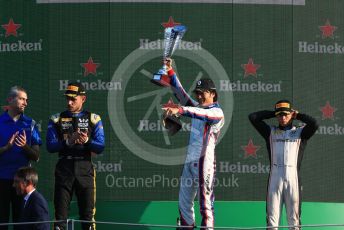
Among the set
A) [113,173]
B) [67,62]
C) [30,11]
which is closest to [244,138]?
[113,173]

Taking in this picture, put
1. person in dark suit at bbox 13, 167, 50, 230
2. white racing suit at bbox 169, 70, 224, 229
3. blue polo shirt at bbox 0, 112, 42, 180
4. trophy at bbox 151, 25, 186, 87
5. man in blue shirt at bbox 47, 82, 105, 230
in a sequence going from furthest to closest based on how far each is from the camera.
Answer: trophy at bbox 151, 25, 186, 87 → blue polo shirt at bbox 0, 112, 42, 180 → man in blue shirt at bbox 47, 82, 105, 230 → white racing suit at bbox 169, 70, 224, 229 → person in dark suit at bbox 13, 167, 50, 230

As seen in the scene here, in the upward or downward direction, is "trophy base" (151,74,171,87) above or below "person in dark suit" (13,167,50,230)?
above

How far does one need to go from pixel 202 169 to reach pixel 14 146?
1957mm

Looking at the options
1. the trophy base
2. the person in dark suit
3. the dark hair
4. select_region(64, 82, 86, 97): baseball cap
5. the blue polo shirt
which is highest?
the trophy base

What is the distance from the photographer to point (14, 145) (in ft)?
31.0

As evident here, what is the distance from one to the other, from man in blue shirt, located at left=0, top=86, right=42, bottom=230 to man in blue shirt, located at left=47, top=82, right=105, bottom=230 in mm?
242

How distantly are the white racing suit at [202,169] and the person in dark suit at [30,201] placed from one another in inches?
71.6

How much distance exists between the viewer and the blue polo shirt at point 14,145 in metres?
9.45

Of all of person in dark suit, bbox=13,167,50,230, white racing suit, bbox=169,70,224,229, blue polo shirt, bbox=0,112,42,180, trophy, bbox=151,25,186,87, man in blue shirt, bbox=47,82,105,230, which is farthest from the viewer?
trophy, bbox=151,25,186,87

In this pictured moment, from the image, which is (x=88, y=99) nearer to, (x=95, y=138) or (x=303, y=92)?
(x=95, y=138)

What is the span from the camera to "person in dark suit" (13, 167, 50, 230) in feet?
25.6

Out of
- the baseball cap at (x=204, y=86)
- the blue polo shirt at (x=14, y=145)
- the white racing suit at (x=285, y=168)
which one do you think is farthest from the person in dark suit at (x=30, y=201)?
the white racing suit at (x=285, y=168)

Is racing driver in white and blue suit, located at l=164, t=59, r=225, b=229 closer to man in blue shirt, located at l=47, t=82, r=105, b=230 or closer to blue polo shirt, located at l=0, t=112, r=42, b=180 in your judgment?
man in blue shirt, located at l=47, t=82, r=105, b=230

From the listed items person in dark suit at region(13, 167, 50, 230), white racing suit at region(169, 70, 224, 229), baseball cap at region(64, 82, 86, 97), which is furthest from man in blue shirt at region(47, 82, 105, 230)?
person in dark suit at region(13, 167, 50, 230)
